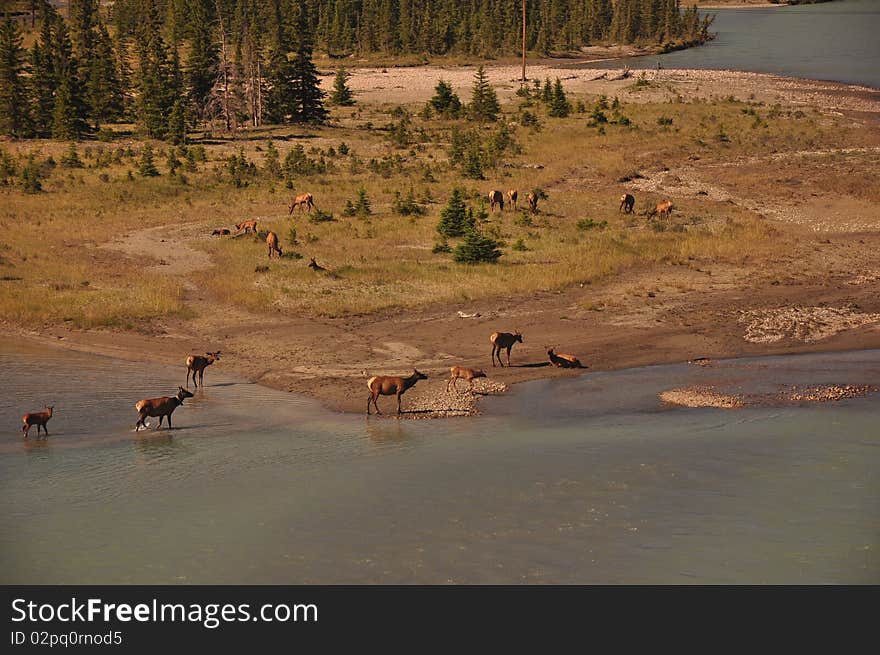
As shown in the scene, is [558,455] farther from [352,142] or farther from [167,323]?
[352,142]

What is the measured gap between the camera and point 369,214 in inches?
1857

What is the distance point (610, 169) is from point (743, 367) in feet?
93.1

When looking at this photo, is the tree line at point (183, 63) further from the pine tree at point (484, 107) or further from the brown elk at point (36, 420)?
the brown elk at point (36, 420)

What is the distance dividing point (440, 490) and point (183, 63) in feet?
266

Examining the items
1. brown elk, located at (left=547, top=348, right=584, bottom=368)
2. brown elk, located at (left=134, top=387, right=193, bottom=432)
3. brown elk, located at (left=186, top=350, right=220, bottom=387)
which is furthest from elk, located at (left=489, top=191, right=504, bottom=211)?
brown elk, located at (left=134, top=387, right=193, bottom=432)

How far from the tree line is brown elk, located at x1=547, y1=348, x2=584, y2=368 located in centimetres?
4319

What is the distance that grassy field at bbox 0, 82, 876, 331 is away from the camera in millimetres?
36594

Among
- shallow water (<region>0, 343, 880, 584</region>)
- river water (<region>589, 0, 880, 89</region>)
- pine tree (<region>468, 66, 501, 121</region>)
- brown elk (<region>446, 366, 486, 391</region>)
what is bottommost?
shallow water (<region>0, 343, 880, 584</region>)

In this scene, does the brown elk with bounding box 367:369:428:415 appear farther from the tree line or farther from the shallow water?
the tree line

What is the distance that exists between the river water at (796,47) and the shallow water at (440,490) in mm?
77113

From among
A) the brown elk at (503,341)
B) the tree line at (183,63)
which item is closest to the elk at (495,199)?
the brown elk at (503,341)

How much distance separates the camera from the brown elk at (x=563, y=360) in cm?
2934
